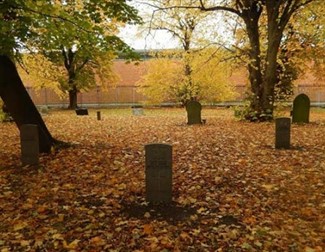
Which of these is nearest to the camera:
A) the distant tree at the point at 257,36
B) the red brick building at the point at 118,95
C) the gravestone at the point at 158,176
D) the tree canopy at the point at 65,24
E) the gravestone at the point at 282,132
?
the gravestone at the point at 158,176

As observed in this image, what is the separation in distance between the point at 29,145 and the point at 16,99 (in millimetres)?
1705

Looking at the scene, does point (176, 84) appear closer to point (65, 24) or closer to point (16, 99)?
point (16, 99)

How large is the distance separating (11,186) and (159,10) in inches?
503

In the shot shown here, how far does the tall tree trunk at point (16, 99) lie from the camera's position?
30.2 feet

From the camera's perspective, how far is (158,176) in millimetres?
6105

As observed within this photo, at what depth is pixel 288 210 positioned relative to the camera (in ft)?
19.0

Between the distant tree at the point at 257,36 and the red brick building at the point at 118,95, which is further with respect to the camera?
the red brick building at the point at 118,95

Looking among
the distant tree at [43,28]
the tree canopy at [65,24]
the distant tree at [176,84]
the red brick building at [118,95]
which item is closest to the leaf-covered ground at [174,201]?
the distant tree at [43,28]

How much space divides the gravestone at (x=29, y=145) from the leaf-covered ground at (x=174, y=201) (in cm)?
24

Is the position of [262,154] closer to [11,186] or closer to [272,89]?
[11,186]

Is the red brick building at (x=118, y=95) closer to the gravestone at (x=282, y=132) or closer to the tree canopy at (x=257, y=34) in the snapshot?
the tree canopy at (x=257, y=34)

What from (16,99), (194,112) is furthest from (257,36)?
(16,99)

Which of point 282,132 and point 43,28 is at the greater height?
point 43,28

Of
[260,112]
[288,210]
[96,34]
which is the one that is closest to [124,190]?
[288,210]
